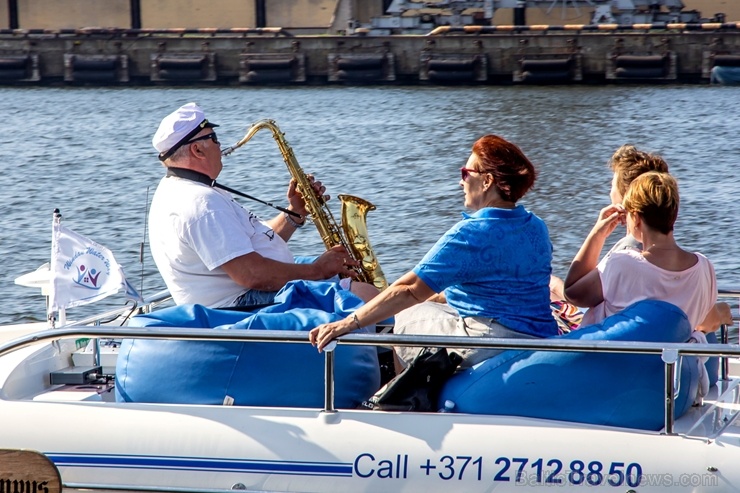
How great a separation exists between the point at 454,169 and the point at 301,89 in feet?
61.5

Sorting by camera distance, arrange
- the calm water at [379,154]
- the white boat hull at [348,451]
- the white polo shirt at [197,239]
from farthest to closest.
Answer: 1. the calm water at [379,154]
2. the white polo shirt at [197,239]
3. the white boat hull at [348,451]

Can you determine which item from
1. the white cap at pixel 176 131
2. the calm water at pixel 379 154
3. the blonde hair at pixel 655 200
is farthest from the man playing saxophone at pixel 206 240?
the blonde hair at pixel 655 200

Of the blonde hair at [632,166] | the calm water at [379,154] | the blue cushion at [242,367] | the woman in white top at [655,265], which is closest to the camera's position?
the woman in white top at [655,265]

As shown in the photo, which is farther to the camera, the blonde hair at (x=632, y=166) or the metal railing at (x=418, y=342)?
the blonde hair at (x=632, y=166)

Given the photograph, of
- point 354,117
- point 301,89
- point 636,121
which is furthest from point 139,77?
point 636,121

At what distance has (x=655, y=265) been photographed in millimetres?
4109

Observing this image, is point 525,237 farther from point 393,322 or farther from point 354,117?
point 354,117

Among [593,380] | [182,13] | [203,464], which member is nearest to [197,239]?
[203,464]

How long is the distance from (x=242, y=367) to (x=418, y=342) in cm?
74

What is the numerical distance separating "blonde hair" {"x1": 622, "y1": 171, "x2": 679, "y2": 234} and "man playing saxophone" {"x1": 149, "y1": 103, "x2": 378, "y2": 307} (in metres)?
1.25

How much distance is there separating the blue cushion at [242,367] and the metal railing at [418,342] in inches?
6.8

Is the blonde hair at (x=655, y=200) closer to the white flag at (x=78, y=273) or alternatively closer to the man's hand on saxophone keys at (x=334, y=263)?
the man's hand on saxophone keys at (x=334, y=263)

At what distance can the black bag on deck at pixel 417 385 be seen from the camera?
4.09 m

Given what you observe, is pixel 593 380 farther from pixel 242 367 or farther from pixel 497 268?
pixel 242 367
